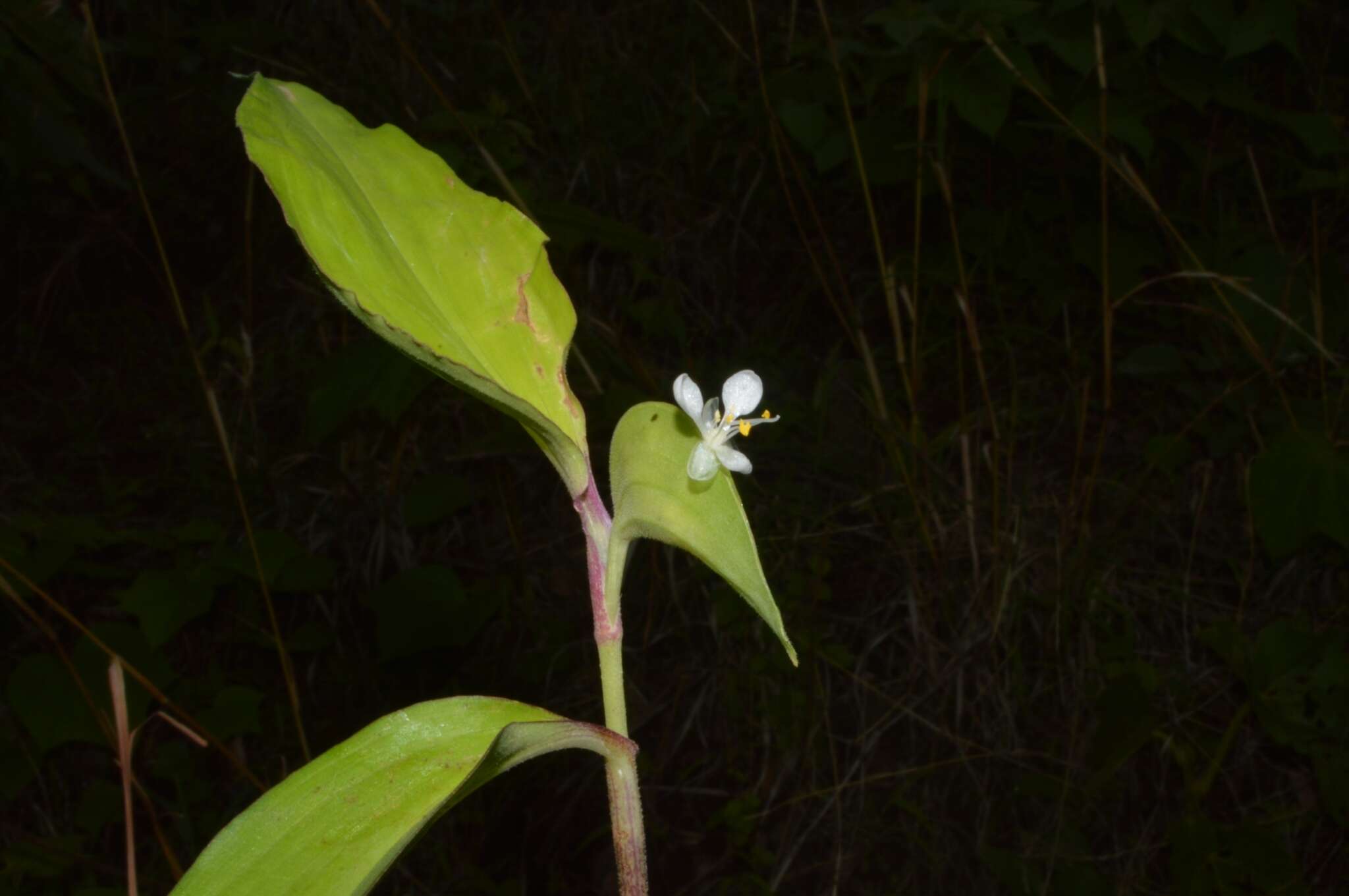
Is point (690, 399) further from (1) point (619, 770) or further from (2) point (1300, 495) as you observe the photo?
(2) point (1300, 495)

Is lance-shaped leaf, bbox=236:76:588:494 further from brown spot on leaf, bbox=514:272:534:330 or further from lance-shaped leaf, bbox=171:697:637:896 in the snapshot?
lance-shaped leaf, bbox=171:697:637:896

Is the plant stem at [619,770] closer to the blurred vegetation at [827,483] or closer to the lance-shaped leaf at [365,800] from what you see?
the lance-shaped leaf at [365,800]

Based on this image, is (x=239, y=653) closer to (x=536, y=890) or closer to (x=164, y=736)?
(x=164, y=736)

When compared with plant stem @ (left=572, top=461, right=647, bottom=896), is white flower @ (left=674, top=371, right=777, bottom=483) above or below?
above

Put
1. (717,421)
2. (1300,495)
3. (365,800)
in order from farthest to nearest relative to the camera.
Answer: (1300,495) < (717,421) < (365,800)

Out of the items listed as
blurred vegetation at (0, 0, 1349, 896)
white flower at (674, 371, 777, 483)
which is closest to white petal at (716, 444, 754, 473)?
white flower at (674, 371, 777, 483)

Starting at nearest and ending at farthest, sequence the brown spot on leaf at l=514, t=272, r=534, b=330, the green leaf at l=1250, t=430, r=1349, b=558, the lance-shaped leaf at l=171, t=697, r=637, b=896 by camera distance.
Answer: the lance-shaped leaf at l=171, t=697, r=637, b=896, the brown spot on leaf at l=514, t=272, r=534, b=330, the green leaf at l=1250, t=430, r=1349, b=558

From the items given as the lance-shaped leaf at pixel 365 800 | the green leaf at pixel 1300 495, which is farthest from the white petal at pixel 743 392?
the green leaf at pixel 1300 495

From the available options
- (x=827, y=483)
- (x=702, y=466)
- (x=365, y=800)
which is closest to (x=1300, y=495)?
(x=827, y=483)

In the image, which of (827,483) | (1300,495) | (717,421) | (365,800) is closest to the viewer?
(365,800)
